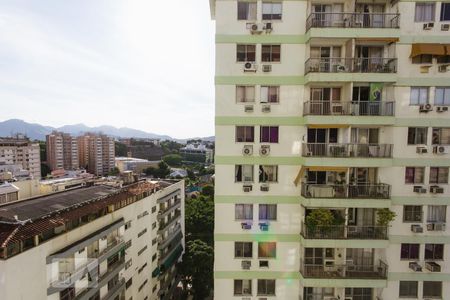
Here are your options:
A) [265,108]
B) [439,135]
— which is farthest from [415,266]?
[265,108]

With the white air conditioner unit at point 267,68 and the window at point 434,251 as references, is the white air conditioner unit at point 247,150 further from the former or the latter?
the window at point 434,251

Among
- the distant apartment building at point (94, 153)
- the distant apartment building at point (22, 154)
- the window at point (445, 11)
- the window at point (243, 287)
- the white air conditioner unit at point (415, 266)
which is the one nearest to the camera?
the window at point (445, 11)

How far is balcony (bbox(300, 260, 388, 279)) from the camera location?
47.5 feet

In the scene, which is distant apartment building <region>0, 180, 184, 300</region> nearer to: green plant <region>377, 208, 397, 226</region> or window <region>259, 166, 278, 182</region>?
window <region>259, 166, 278, 182</region>

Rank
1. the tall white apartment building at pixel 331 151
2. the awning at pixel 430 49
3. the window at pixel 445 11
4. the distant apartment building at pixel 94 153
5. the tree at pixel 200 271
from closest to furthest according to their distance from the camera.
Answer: the awning at pixel 430 49 → the tall white apartment building at pixel 331 151 → the window at pixel 445 11 → the tree at pixel 200 271 → the distant apartment building at pixel 94 153

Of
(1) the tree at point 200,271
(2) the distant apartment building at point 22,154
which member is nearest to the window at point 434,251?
(1) the tree at point 200,271

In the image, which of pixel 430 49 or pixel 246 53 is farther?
pixel 246 53

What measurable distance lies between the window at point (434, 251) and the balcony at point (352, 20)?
13877mm

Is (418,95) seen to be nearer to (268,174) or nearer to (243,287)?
(268,174)

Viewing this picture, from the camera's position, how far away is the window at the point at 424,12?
14.6 meters

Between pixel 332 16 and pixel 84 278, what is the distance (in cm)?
2714

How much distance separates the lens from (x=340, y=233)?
14617 millimetres

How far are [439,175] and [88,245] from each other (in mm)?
26625

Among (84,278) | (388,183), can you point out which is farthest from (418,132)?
(84,278)
